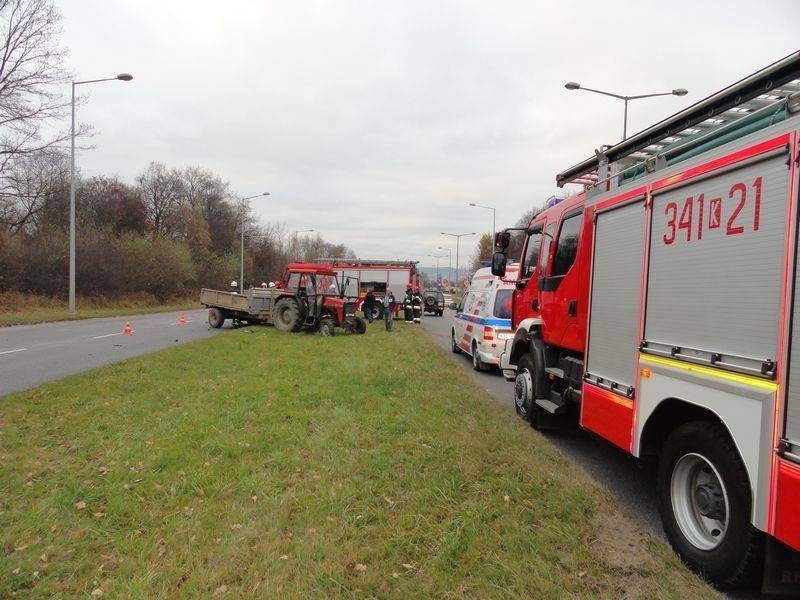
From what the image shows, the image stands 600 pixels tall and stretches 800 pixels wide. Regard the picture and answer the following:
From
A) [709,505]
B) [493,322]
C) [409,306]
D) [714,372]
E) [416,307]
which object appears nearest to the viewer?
[714,372]

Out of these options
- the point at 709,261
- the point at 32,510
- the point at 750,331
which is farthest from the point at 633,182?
the point at 32,510

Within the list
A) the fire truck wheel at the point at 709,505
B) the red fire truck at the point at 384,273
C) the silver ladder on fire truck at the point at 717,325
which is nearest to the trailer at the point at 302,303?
the red fire truck at the point at 384,273

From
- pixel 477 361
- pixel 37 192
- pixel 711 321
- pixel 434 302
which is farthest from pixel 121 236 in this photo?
pixel 711 321

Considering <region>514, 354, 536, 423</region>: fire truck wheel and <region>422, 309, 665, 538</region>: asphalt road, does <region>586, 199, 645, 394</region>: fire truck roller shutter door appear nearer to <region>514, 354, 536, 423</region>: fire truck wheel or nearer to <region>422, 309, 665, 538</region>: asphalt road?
<region>422, 309, 665, 538</region>: asphalt road

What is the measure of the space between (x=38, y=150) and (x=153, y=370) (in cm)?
1997

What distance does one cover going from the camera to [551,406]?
6.18m

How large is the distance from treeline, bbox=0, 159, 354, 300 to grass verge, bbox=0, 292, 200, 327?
86 cm

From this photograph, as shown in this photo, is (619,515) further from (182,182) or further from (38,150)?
(182,182)

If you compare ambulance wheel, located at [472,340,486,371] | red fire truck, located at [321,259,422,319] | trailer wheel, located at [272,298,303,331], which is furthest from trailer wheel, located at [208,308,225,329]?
ambulance wheel, located at [472,340,486,371]

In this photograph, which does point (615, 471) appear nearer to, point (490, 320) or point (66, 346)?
point (490, 320)

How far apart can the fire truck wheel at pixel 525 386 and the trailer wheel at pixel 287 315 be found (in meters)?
12.4

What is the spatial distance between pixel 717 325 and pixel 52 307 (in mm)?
34549

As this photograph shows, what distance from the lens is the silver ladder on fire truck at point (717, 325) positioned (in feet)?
9.02

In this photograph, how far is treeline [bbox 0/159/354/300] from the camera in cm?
3150
